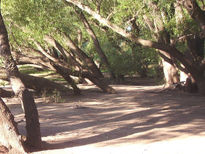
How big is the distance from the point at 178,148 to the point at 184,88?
9.95 m

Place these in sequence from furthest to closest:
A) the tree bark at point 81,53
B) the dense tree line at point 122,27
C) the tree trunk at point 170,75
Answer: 1. the tree bark at point 81,53
2. the tree trunk at point 170,75
3. the dense tree line at point 122,27

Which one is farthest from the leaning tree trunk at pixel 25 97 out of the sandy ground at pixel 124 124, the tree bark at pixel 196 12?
the tree bark at pixel 196 12

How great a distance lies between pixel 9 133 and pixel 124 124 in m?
3.81

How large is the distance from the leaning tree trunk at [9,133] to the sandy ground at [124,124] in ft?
1.43

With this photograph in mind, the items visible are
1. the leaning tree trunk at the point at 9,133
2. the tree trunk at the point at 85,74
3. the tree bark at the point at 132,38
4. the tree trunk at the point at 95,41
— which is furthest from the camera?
the tree trunk at the point at 95,41

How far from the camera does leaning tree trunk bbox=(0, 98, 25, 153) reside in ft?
21.4

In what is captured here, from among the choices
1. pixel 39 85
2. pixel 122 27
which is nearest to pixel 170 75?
pixel 122 27

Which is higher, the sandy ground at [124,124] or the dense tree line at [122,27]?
the dense tree line at [122,27]

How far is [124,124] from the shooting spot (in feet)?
30.6

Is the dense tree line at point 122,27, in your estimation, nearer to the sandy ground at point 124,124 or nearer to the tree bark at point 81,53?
the tree bark at point 81,53

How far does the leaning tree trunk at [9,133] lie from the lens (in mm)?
6512

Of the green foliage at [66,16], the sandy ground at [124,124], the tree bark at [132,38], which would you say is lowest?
the sandy ground at [124,124]

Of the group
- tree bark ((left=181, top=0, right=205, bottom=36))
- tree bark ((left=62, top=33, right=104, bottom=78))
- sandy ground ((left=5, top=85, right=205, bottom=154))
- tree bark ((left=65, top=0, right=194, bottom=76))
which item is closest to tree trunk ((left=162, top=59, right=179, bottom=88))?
sandy ground ((left=5, top=85, right=205, bottom=154))

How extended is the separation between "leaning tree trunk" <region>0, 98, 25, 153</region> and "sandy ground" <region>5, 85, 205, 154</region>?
0.44m
